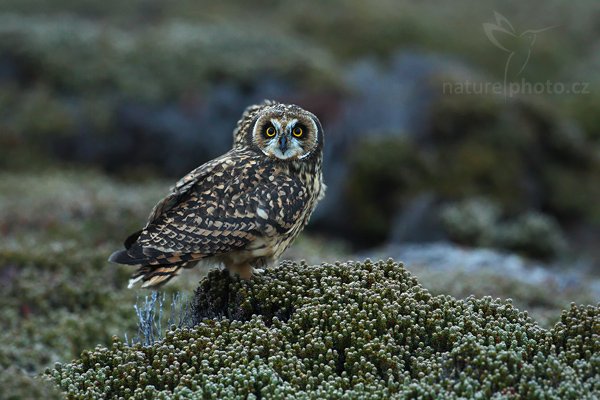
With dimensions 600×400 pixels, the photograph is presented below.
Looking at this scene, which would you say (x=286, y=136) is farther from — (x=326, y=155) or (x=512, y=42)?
(x=512, y=42)

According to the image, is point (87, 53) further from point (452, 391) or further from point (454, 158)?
point (452, 391)

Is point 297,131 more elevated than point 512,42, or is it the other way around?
point 512,42

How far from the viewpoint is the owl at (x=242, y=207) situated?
6.74m

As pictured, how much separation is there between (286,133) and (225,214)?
84 cm

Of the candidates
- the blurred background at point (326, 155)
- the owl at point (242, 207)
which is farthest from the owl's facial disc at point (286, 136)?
the blurred background at point (326, 155)

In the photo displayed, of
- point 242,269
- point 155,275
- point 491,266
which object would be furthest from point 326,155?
point 155,275

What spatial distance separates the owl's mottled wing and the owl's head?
0.16 metres

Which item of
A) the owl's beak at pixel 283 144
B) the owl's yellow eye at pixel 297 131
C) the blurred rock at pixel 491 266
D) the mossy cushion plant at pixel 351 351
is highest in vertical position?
the blurred rock at pixel 491 266

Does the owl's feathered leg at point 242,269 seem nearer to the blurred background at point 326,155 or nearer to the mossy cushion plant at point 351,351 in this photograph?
the mossy cushion plant at point 351,351

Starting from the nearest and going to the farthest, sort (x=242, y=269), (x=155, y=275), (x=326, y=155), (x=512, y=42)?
(x=155, y=275)
(x=242, y=269)
(x=326, y=155)
(x=512, y=42)

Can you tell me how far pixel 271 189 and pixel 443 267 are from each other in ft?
24.3

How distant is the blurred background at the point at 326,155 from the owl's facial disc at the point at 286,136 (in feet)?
12.0

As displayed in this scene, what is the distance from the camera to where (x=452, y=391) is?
210 inches

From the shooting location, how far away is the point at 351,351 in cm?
583
